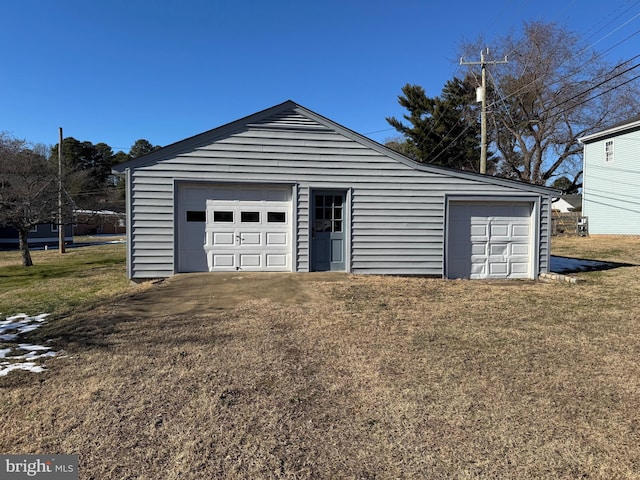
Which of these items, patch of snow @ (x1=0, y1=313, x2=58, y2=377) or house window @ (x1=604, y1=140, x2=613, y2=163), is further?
house window @ (x1=604, y1=140, x2=613, y2=163)

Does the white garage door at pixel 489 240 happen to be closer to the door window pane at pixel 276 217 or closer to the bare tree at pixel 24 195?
the door window pane at pixel 276 217

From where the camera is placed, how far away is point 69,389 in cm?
334

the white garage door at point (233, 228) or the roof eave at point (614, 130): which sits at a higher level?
the roof eave at point (614, 130)

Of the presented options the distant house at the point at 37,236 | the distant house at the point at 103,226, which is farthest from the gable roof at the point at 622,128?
the distant house at the point at 103,226

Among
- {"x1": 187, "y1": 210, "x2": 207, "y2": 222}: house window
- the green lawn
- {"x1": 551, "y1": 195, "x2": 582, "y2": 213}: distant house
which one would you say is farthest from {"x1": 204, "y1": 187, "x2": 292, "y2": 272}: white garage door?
{"x1": 551, "y1": 195, "x2": 582, "y2": 213}: distant house

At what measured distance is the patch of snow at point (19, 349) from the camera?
3.89m

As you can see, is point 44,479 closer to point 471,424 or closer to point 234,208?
point 471,424

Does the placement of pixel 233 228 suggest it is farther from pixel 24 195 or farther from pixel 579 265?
pixel 24 195

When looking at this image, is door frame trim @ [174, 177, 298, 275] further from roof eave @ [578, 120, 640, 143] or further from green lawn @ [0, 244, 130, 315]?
roof eave @ [578, 120, 640, 143]

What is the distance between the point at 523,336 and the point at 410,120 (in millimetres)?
26088

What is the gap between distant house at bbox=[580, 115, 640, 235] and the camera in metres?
21.0

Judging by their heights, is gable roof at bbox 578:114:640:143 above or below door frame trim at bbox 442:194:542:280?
above

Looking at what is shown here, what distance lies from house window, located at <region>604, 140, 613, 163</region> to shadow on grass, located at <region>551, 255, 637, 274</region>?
41.6 feet

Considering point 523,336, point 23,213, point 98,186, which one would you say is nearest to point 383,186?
point 523,336
